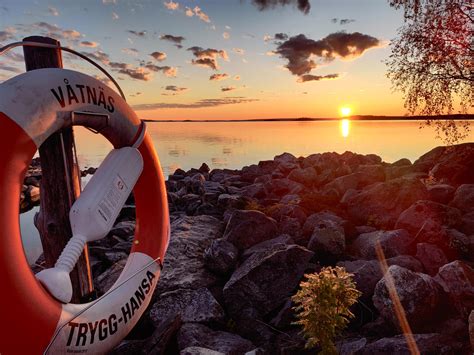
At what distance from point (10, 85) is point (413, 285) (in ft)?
12.7

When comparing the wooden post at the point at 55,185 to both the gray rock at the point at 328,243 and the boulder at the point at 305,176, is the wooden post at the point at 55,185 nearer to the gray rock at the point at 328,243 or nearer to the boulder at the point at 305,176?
the gray rock at the point at 328,243

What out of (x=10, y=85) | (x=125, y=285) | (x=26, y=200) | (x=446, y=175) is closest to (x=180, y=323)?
(x=125, y=285)

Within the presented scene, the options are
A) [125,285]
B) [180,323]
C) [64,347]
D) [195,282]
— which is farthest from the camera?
[195,282]

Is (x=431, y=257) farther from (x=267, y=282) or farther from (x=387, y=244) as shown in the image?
(x=267, y=282)

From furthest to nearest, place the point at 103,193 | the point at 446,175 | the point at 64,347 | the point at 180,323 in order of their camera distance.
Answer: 1. the point at 446,175
2. the point at 180,323
3. the point at 103,193
4. the point at 64,347

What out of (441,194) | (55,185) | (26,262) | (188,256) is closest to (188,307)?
(188,256)

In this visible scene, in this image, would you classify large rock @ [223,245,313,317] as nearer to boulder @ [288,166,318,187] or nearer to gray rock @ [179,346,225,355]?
gray rock @ [179,346,225,355]

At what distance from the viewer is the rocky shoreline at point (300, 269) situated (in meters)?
3.68

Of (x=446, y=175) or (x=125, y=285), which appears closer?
(x=125, y=285)

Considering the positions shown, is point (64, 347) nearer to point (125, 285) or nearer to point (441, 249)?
point (125, 285)

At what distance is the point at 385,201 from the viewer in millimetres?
6863

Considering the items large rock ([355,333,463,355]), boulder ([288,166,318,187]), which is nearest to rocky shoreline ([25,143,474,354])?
large rock ([355,333,463,355])

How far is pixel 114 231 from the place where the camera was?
7.14 meters

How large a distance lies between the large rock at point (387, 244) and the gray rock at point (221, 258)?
176 centimetres
